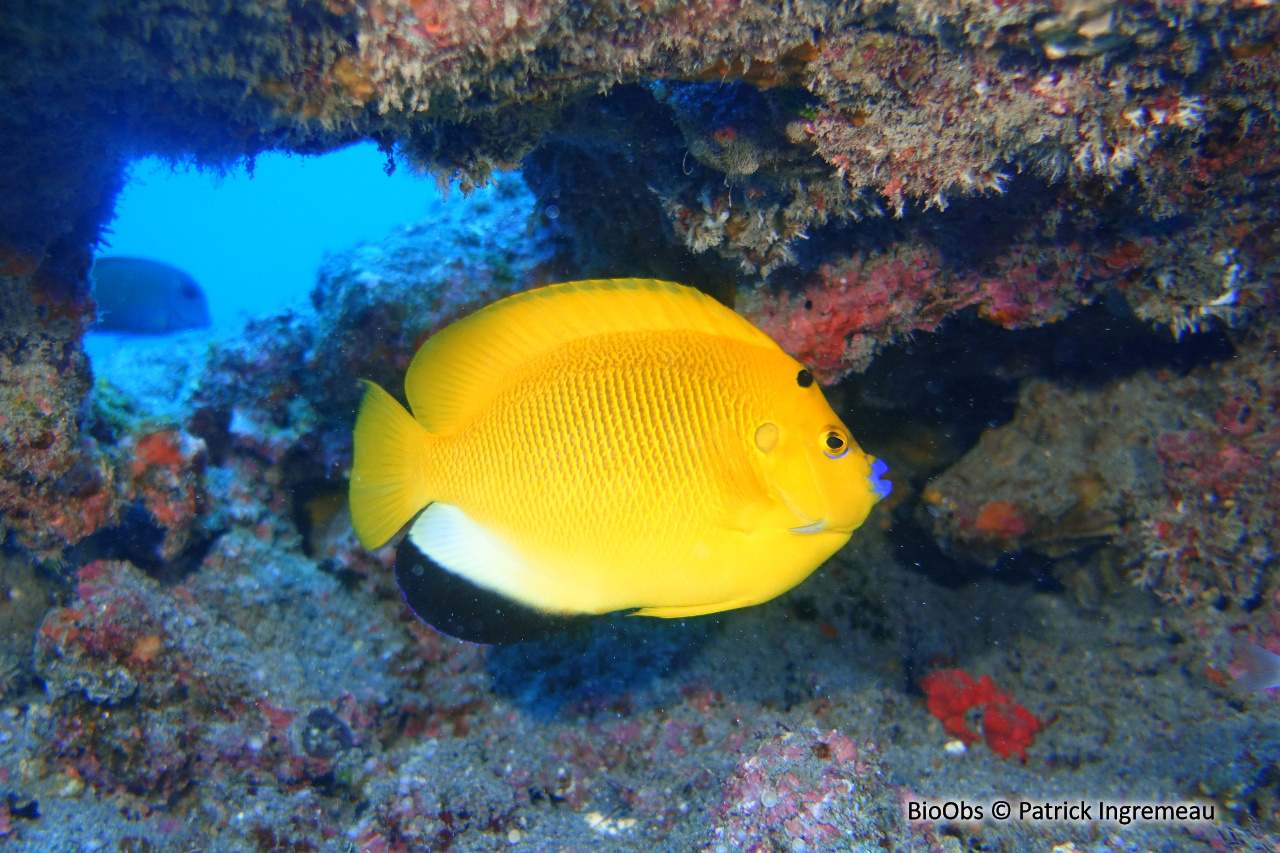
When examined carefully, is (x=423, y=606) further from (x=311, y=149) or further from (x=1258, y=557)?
(x=1258, y=557)

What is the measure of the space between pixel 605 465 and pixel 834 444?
1.93 ft

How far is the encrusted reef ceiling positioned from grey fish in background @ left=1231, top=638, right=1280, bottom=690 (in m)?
1.64

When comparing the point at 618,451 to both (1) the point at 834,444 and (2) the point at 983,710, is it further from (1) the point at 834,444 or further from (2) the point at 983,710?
(2) the point at 983,710

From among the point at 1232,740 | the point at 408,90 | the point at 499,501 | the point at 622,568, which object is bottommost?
the point at 1232,740

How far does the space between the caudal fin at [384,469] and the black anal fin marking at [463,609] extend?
97 mm

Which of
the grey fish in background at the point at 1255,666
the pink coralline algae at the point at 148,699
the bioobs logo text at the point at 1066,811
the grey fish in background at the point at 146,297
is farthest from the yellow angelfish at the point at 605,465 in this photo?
the grey fish in background at the point at 146,297

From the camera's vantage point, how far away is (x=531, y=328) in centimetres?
174

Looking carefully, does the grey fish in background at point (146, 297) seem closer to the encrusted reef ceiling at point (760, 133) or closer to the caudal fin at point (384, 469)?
the encrusted reef ceiling at point (760, 133)

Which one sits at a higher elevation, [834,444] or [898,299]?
[898,299]

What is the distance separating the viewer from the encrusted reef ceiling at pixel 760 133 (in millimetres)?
1501

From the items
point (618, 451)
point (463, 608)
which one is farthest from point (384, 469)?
point (618, 451)

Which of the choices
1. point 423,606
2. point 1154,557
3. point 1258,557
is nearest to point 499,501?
point 423,606

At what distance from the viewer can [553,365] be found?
1680 millimetres

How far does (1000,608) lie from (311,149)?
13.3 ft
